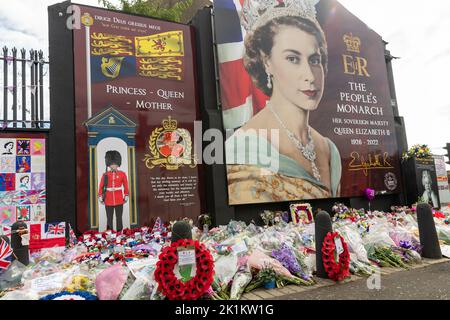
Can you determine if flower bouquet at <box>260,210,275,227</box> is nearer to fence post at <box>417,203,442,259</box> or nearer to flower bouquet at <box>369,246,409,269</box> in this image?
flower bouquet at <box>369,246,409,269</box>

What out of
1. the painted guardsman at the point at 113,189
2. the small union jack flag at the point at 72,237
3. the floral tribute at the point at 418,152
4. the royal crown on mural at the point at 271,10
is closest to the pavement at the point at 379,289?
the small union jack flag at the point at 72,237

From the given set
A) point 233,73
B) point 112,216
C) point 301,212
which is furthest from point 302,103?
point 112,216

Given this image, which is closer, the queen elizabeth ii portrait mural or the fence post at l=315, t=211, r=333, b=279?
the fence post at l=315, t=211, r=333, b=279

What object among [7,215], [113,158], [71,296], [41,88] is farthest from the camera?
[113,158]

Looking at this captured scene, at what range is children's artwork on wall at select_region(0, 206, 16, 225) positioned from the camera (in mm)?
6180

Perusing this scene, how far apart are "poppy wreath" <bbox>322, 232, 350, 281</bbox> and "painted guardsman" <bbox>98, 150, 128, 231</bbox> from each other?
446 centimetres

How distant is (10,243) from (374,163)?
34.0ft

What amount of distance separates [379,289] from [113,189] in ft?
17.7

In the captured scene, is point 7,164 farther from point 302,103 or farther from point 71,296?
point 302,103

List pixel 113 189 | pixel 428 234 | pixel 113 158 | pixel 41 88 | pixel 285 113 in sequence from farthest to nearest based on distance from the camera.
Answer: pixel 285 113 < pixel 113 158 < pixel 113 189 < pixel 41 88 < pixel 428 234

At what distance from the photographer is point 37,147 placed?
6723 mm

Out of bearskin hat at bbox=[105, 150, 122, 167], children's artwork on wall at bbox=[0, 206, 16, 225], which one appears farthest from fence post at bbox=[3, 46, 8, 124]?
bearskin hat at bbox=[105, 150, 122, 167]

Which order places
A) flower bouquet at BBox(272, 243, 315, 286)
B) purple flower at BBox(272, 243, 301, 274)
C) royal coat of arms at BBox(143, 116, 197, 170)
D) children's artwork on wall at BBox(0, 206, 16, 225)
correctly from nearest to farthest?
1. flower bouquet at BBox(272, 243, 315, 286)
2. purple flower at BBox(272, 243, 301, 274)
3. children's artwork on wall at BBox(0, 206, 16, 225)
4. royal coat of arms at BBox(143, 116, 197, 170)

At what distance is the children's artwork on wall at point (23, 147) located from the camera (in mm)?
6543
